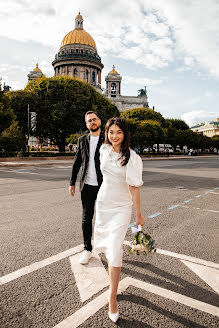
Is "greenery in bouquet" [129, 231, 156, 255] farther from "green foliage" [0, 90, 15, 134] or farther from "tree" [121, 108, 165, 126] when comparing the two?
"tree" [121, 108, 165, 126]

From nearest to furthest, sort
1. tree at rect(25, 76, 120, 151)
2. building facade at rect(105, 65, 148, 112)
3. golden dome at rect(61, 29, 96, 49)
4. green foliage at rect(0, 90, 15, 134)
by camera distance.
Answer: green foliage at rect(0, 90, 15, 134), tree at rect(25, 76, 120, 151), golden dome at rect(61, 29, 96, 49), building facade at rect(105, 65, 148, 112)

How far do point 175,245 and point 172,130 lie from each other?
198 feet

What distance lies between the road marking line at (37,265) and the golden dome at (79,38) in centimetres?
8843

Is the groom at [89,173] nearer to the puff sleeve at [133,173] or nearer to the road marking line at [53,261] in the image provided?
the road marking line at [53,261]

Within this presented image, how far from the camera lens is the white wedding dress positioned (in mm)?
2637

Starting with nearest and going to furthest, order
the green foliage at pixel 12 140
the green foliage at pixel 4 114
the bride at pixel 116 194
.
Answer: the bride at pixel 116 194 → the green foliage at pixel 4 114 → the green foliage at pixel 12 140

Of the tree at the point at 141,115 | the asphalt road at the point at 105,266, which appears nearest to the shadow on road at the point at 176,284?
the asphalt road at the point at 105,266

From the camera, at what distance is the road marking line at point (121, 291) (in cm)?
243

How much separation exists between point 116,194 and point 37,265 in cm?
161

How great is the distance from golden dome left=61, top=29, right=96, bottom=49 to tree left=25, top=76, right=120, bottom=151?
50.6 m

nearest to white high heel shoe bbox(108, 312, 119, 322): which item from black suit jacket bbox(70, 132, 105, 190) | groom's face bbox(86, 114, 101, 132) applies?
black suit jacket bbox(70, 132, 105, 190)

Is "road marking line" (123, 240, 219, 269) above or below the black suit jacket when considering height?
below

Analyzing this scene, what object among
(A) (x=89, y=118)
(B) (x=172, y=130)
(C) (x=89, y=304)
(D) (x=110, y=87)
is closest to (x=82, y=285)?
(C) (x=89, y=304)

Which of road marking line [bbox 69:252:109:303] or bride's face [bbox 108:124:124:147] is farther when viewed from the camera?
road marking line [bbox 69:252:109:303]
